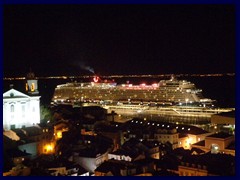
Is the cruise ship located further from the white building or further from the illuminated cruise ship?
the white building

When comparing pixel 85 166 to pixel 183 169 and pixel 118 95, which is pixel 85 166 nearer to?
pixel 183 169

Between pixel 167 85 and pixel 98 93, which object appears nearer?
pixel 167 85

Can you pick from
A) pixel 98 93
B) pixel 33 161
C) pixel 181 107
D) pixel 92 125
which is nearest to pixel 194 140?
pixel 92 125

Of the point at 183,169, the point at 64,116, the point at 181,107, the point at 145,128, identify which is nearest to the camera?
the point at 183,169

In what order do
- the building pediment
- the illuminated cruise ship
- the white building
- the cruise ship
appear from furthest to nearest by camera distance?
the illuminated cruise ship, the cruise ship, the building pediment, the white building

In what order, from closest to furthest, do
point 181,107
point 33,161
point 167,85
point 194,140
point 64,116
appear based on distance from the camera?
point 33,161
point 194,140
point 64,116
point 181,107
point 167,85

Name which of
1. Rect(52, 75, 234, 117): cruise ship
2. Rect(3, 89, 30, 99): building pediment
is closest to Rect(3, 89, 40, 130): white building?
Rect(3, 89, 30, 99): building pediment

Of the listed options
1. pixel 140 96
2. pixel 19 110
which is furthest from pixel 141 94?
pixel 19 110
